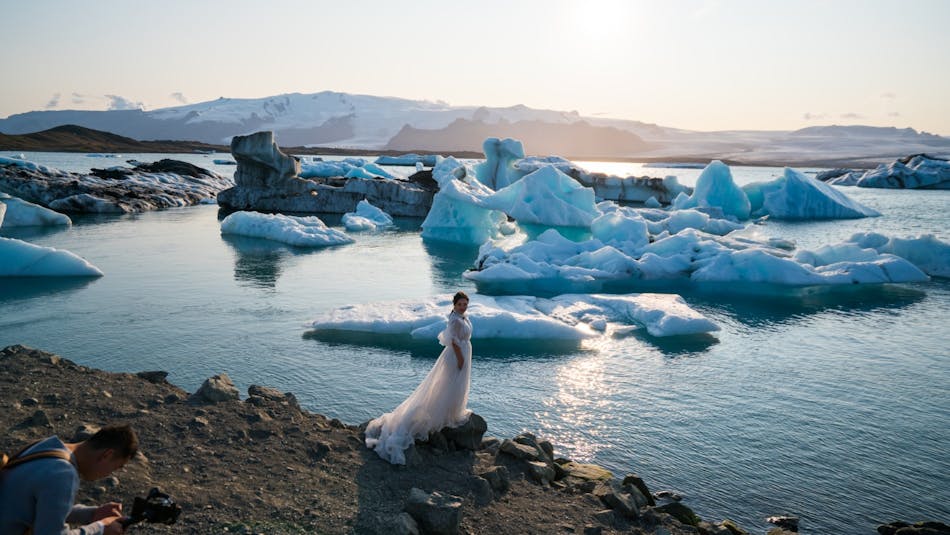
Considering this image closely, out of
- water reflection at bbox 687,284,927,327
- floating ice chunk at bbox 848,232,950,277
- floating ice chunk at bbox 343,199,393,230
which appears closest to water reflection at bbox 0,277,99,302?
floating ice chunk at bbox 343,199,393,230

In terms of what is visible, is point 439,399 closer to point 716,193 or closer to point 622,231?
point 622,231

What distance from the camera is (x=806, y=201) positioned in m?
31.5

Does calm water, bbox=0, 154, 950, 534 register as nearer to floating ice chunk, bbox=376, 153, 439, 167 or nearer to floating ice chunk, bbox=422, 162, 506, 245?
floating ice chunk, bbox=422, 162, 506, 245

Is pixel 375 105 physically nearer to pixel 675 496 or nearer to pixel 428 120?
pixel 428 120

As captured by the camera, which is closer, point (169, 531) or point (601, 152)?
point (169, 531)

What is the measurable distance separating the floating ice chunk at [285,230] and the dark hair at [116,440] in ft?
60.8

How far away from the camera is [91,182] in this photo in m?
29.6

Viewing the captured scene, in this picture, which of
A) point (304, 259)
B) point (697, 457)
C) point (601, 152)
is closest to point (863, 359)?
point (697, 457)

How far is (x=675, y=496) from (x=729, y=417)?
227 cm

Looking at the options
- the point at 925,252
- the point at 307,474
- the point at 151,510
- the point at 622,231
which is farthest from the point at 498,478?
the point at 925,252

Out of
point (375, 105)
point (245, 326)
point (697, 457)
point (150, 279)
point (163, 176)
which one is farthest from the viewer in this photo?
point (375, 105)

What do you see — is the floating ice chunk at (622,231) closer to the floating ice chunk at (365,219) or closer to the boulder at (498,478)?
the floating ice chunk at (365,219)

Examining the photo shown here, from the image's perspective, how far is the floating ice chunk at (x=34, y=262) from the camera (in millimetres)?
13727

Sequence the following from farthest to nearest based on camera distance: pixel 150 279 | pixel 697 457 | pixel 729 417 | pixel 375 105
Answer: pixel 375 105 < pixel 150 279 < pixel 729 417 < pixel 697 457
